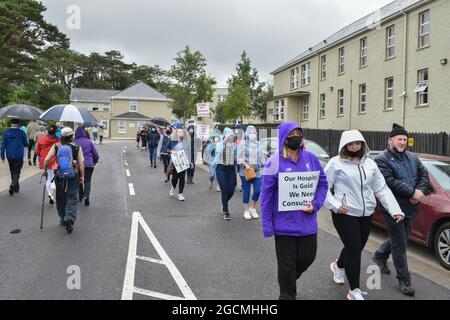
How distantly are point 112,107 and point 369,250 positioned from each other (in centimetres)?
6203

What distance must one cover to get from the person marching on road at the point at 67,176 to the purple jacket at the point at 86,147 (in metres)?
1.75

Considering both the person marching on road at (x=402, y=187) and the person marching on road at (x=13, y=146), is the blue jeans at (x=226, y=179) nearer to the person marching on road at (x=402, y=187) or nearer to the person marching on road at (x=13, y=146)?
the person marching on road at (x=402, y=187)

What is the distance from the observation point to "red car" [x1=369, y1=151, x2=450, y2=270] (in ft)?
19.5

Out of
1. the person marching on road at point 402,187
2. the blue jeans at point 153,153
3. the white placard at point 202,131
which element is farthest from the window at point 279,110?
the person marching on road at point 402,187

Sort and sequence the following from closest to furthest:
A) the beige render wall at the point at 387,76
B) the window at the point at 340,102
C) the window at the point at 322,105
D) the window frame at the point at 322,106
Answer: the beige render wall at the point at 387,76 < the window at the point at 340,102 < the window frame at the point at 322,106 < the window at the point at 322,105

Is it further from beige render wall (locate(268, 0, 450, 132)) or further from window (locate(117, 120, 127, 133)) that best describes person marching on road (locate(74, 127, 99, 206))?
window (locate(117, 120, 127, 133))

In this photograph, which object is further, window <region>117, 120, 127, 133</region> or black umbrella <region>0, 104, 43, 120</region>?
window <region>117, 120, 127, 133</region>

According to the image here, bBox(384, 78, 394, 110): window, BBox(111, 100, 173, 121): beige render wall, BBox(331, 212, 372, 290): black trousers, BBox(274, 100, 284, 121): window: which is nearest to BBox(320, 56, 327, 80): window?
BBox(274, 100, 284, 121): window

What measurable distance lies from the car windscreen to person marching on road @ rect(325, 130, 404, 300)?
2.29 m

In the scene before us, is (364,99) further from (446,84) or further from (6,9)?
(6,9)

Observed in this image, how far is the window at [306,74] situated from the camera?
3653 cm

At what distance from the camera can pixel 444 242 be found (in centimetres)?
599

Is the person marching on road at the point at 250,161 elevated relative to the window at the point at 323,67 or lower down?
lower down
